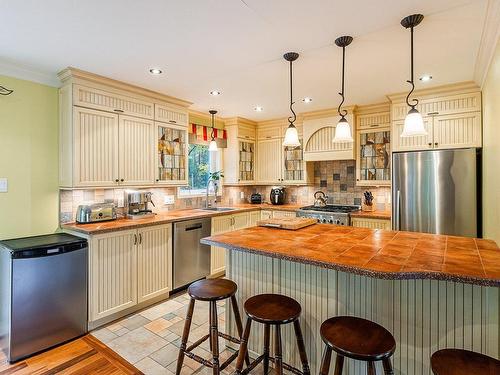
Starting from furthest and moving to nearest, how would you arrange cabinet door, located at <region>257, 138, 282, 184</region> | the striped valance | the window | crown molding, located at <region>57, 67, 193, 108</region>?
cabinet door, located at <region>257, 138, 282, 184</region>
the window
the striped valance
crown molding, located at <region>57, 67, 193, 108</region>

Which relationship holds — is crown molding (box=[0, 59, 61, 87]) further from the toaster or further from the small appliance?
the small appliance

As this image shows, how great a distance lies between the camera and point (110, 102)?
3.08 metres

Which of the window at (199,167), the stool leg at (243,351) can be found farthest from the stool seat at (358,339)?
the window at (199,167)

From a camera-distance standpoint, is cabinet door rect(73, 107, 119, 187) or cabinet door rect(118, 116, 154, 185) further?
cabinet door rect(118, 116, 154, 185)

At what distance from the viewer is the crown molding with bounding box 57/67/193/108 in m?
2.75

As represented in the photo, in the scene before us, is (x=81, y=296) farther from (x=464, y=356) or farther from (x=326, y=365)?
(x=464, y=356)

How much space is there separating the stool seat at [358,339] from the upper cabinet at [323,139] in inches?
121

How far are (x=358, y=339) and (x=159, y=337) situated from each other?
1.88 meters

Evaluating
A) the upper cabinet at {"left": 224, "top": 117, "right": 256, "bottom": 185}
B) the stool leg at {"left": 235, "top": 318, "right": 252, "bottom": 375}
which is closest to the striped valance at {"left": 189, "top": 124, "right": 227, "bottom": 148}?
the upper cabinet at {"left": 224, "top": 117, "right": 256, "bottom": 185}

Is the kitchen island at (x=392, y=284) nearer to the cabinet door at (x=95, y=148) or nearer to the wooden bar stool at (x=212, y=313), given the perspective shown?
the wooden bar stool at (x=212, y=313)

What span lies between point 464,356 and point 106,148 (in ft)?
10.8

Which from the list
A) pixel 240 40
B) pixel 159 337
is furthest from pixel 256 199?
pixel 240 40

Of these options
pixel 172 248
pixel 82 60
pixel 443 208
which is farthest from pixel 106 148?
pixel 443 208

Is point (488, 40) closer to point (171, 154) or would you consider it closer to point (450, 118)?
point (450, 118)
